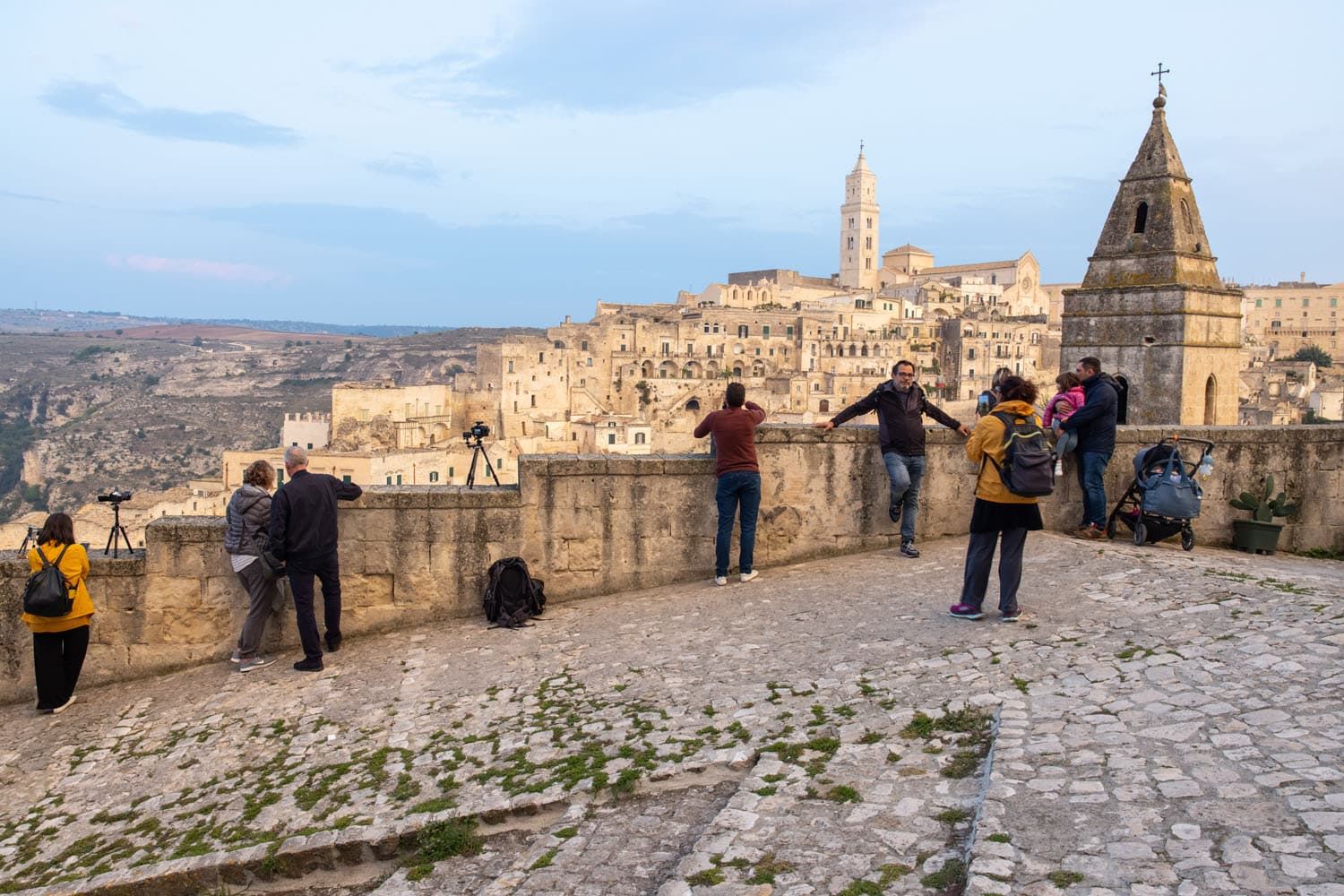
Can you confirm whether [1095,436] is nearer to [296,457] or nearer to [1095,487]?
[1095,487]

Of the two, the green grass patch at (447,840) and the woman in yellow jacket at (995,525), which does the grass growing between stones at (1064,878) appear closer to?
the green grass patch at (447,840)

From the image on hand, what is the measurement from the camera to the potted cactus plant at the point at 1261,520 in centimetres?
924

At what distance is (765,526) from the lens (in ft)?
29.1

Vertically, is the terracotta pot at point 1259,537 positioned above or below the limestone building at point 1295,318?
below

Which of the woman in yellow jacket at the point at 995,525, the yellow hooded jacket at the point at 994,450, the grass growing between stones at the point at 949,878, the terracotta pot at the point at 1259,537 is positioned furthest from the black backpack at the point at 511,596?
the terracotta pot at the point at 1259,537

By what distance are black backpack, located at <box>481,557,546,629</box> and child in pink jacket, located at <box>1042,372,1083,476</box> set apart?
468 cm

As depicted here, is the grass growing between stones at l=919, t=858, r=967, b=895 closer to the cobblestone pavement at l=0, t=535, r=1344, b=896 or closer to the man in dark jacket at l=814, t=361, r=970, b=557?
the cobblestone pavement at l=0, t=535, r=1344, b=896

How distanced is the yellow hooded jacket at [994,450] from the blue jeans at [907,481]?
1.90 m

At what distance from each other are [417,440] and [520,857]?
64.0 m

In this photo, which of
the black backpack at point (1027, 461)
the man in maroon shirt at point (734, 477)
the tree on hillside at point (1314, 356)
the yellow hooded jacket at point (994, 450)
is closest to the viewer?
the black backpack at point (1027, 461)

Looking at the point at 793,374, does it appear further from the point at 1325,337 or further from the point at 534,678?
the point at 534,678

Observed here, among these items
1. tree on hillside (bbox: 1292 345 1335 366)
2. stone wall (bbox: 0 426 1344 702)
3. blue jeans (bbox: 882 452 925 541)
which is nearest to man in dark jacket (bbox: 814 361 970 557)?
blue jeans (bbox: 882 452 925 541)

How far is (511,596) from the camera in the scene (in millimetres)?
7734

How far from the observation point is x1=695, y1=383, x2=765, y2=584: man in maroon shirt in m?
8.24
